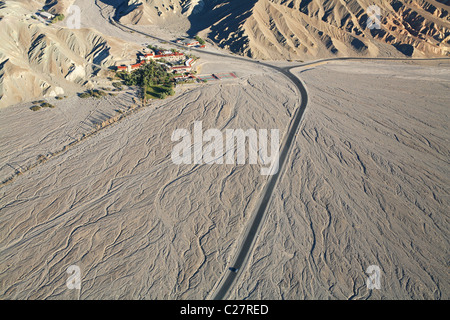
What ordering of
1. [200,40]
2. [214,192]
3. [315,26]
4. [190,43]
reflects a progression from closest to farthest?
[214,192] → [190,43] → [200,40] → [315,26]

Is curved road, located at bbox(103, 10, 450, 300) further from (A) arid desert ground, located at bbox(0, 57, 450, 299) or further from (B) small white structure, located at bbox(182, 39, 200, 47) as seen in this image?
(B) small white structure, located at bbox(182, 39, 200, 47)

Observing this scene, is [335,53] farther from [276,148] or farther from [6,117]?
[6,117]

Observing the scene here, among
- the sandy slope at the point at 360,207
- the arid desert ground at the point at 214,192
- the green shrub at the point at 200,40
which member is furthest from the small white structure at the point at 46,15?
the sandy slope at the point at 360,207

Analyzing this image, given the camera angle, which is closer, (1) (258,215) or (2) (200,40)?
(1) (258,215)

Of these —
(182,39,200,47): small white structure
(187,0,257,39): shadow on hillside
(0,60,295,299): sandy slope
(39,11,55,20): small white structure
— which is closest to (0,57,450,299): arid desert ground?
(0,60,295,299): sandy slope

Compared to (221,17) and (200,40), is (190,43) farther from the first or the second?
(221,17)

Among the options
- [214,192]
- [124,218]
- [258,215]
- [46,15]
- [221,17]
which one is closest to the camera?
[124,218]

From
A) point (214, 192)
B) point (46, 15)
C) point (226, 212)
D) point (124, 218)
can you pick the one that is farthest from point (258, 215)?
point (46, 15)
